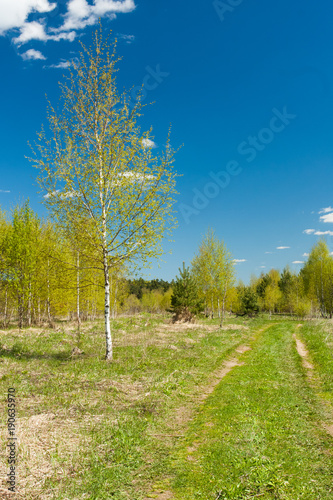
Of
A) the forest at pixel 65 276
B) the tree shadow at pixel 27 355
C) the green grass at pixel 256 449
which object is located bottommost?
the green grass at pixel 256 449

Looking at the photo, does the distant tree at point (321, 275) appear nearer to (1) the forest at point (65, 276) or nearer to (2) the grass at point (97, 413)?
(1) the forest at point (65, 276)

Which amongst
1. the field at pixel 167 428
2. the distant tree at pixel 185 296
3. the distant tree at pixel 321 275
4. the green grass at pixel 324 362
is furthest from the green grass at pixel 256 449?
the distant tree at pixel 321 275

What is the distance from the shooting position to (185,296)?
31.7m

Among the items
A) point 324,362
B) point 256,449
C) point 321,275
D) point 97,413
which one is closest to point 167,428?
point 97,413

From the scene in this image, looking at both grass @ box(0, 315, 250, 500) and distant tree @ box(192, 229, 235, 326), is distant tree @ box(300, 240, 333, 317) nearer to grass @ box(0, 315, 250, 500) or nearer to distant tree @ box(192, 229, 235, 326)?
distant tree @ box(192, 229, 235, 326)

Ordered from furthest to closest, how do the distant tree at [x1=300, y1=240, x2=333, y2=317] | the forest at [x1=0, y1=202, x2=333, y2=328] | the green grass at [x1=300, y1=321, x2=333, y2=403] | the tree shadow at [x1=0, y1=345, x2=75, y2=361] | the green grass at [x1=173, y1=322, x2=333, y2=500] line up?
1. the distant tree at [x1=300, y1=240, x2=333, y2=317]
2. the forest at [x1=0, y1=202, x2=333, y2=328]
3. the tree shadow at [x1=0, y1=345, x2=75, y2=361]
4. the green grass at [x1=300, y1=321, x2=333, y2=403]
5. the green grass at [x1=173, y1=322, x2=333, y2=500]

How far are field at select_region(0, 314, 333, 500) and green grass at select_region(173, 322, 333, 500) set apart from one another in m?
0.02

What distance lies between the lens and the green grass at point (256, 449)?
4668 millimetres

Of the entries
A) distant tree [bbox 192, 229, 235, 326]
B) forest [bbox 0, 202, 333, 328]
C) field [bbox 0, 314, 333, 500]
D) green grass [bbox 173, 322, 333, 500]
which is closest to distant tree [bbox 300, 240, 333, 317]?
forest [bbox 0, 202, 333, 328]

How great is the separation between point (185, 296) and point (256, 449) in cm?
2591

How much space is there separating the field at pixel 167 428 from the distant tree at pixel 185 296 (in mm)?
17535

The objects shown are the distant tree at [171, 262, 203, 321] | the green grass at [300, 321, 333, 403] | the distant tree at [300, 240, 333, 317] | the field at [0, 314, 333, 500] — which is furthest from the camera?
the distant tree at [300, 240, 333, 317]

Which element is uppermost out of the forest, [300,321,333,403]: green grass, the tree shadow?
the forest

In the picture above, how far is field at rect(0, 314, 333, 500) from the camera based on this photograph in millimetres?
4773
